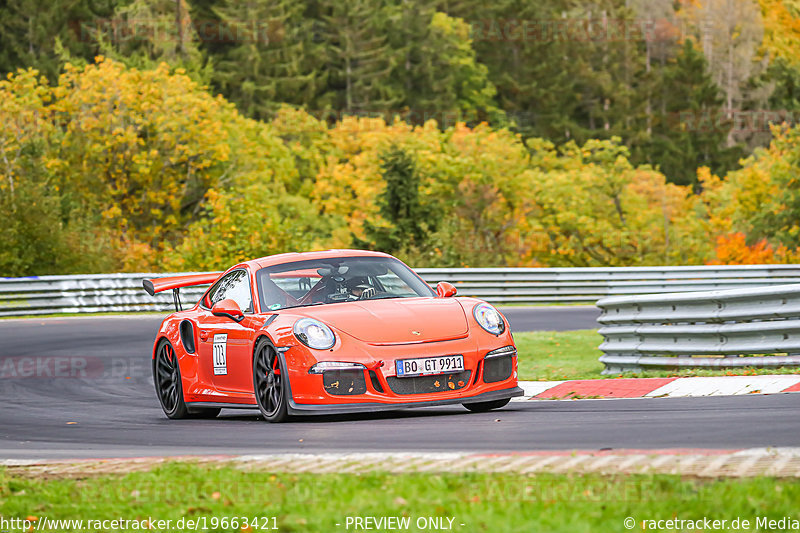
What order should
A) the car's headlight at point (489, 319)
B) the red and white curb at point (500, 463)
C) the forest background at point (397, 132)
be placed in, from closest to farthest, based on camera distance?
the red and white curb at point (500, 463)
the car's headlight at point (489, 319)
the forest background at point (397, 132)

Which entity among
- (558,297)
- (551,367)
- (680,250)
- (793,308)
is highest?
(793,308)

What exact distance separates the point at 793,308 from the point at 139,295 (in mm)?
→ 17386

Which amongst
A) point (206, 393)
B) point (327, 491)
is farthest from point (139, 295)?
point (327, 491)

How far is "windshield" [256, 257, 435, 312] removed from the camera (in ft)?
33.1

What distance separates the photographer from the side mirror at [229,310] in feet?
32.6

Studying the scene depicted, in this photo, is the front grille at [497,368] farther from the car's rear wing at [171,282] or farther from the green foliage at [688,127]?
the green foliage at [688,127]

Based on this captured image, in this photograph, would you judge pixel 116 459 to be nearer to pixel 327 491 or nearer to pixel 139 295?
pixel 327 491

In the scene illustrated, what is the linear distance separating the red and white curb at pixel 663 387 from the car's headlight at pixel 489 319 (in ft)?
5.09

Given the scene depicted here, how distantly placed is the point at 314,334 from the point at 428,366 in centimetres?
84

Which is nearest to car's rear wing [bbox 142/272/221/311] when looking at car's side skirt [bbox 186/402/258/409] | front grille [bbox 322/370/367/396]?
car's side skirt [bbox 186/402/258/409]

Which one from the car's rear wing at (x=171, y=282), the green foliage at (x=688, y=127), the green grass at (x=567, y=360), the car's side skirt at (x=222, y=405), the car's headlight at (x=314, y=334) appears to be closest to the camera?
the car's headlight at (x=314, y=334)

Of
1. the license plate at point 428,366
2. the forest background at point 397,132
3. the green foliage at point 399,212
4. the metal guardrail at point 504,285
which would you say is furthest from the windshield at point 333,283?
the green foliage at point 399,212

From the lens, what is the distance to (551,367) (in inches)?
586

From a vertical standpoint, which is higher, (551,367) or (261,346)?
(261,346)
